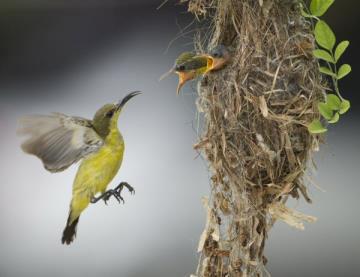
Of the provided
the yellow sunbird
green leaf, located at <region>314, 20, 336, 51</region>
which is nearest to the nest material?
the yellow sunbird

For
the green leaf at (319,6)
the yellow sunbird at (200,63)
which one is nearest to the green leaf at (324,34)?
the green leaf at (319,6)

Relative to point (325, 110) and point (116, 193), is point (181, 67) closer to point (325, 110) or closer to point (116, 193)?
point (325, 110)

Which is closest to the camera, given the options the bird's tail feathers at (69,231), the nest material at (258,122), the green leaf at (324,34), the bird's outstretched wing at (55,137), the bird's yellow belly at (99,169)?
the green leaf at (324,34)

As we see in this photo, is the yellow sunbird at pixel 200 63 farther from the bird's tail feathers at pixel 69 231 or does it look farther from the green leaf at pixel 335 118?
the bird's tail feathers at pixel 69 231

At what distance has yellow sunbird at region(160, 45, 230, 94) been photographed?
3.77 ft

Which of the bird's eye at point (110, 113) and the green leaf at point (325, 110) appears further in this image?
the bird's eye at point (110, 113)

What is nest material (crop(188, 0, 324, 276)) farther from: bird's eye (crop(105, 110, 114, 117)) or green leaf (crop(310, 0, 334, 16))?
bird's eye (crop(105, 110, 114, 117))

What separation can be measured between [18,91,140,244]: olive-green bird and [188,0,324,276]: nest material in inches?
15.4

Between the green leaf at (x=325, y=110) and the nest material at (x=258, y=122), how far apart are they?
0.10 m

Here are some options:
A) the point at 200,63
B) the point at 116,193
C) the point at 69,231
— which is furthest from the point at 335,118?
the point at 69,231

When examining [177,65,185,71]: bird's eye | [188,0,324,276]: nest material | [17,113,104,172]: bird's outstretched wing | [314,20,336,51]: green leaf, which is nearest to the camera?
[314,20,336,51]: green leaf

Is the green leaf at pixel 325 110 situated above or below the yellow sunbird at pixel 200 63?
below

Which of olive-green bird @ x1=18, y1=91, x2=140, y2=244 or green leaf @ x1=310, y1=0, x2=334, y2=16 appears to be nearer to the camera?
green leaf @ x1=310, y1=0, x2=334, y2=16

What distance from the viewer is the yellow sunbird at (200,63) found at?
1.15 m
